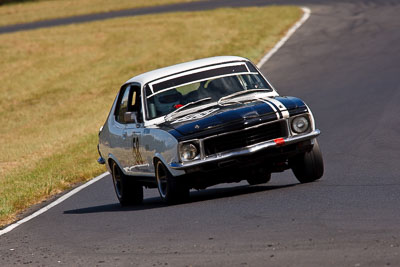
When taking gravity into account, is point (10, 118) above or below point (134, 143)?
below

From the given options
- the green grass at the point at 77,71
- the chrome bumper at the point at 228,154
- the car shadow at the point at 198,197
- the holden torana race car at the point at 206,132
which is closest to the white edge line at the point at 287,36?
the green grass at the point at 77,71

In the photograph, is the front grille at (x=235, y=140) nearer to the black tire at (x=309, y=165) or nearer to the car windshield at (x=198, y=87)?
the black tire at (x=309, y=165)

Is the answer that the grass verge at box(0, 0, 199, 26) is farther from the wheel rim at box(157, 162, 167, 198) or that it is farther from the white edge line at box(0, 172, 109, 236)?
the wheel rim at box(157, 162, 167, 198)

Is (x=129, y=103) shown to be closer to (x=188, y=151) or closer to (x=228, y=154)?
(x=188, y=151)

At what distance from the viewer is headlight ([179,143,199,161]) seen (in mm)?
10125

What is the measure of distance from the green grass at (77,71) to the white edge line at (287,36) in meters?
0.28

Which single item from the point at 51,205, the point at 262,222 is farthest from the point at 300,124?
the point at 51,205

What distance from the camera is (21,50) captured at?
3850 centimetres

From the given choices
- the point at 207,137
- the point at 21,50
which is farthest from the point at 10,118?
the point at 207,137

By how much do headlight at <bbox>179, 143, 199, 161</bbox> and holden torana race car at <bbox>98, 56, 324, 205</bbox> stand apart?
11mm

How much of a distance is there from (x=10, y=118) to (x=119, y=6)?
24.0 m

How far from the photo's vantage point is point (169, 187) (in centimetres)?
1038

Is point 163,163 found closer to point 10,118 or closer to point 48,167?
point 48,167

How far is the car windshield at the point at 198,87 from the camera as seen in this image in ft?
37.0
